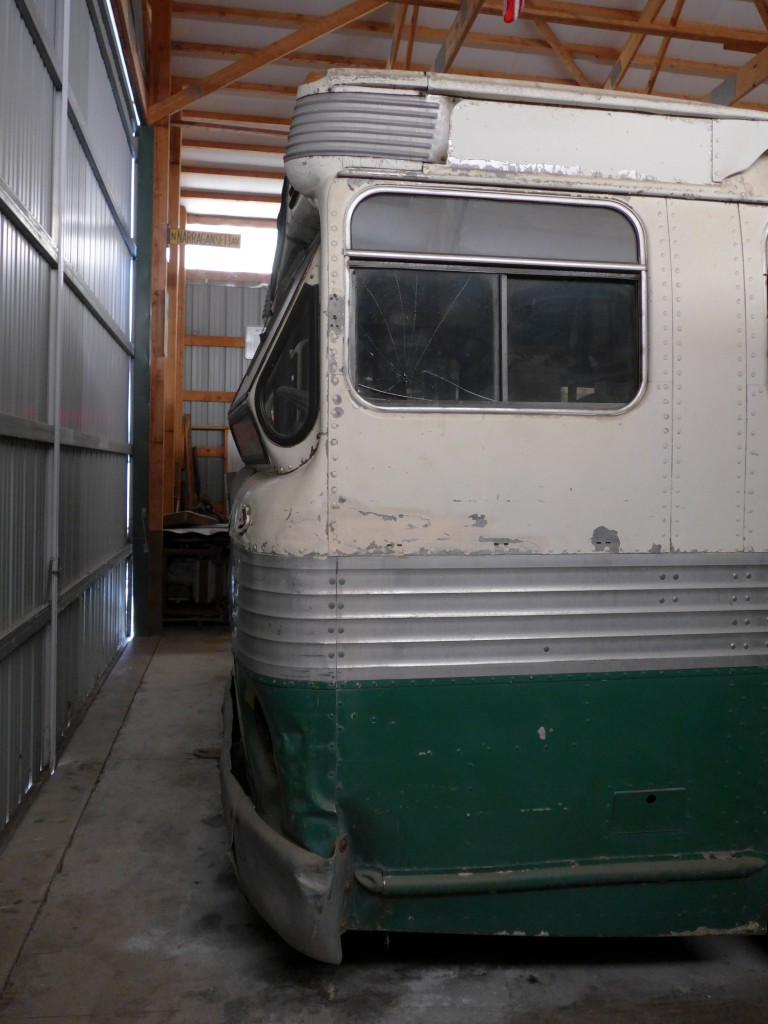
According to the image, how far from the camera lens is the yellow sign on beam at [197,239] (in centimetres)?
932

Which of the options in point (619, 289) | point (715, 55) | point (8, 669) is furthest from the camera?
point (715, 55)

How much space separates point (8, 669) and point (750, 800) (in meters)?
3.44

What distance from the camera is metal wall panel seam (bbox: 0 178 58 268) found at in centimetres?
402

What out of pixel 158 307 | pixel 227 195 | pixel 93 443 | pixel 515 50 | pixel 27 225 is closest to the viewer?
pixel 27 225

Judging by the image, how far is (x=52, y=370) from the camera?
507cm

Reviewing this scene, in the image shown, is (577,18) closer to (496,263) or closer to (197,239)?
(197,239)

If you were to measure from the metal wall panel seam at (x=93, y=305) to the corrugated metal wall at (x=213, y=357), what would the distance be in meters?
8.49

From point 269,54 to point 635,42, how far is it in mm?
3761

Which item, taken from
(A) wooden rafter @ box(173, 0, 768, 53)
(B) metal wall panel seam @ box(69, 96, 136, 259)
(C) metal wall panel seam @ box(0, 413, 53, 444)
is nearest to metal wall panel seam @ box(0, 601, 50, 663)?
(C) metal wall panel seam @ box(0, 413, 53, 444)

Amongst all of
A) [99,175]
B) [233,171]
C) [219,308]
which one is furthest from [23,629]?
[219,308]

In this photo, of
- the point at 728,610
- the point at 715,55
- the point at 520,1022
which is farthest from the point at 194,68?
the point at 520,1022

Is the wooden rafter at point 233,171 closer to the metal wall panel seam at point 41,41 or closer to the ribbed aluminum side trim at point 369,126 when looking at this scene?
the metal wall panel seam at point 41,41

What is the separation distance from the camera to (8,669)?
4.31m

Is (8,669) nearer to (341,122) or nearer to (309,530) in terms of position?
(309,530)
